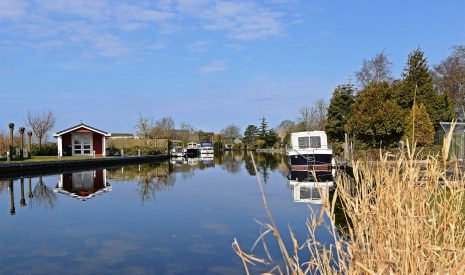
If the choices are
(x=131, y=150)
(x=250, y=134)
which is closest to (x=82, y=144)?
(x=131, y=150)

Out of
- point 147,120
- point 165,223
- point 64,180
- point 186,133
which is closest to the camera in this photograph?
point 165,223

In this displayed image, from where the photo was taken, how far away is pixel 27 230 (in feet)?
27.2

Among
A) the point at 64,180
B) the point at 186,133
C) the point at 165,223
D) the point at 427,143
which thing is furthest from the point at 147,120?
the point at 165,223

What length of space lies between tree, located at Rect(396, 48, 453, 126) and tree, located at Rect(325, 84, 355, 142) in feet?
19.7

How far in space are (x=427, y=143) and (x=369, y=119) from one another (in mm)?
2975

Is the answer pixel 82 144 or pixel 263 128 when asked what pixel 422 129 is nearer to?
pixel 82 144

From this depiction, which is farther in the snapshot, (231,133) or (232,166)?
(231,133)

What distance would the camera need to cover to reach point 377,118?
20.8 metres

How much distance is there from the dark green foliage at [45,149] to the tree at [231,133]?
4402 centimetres

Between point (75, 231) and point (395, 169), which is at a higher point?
point (395, 169)

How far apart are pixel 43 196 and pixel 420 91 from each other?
63.7ft

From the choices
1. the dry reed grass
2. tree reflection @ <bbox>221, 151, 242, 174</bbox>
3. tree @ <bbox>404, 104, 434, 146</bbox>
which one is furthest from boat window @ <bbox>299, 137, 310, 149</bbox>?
the dry reed grass

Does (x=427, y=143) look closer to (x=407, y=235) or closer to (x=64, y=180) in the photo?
(x=64, y=180)

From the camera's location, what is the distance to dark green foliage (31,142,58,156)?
32.5 metres
